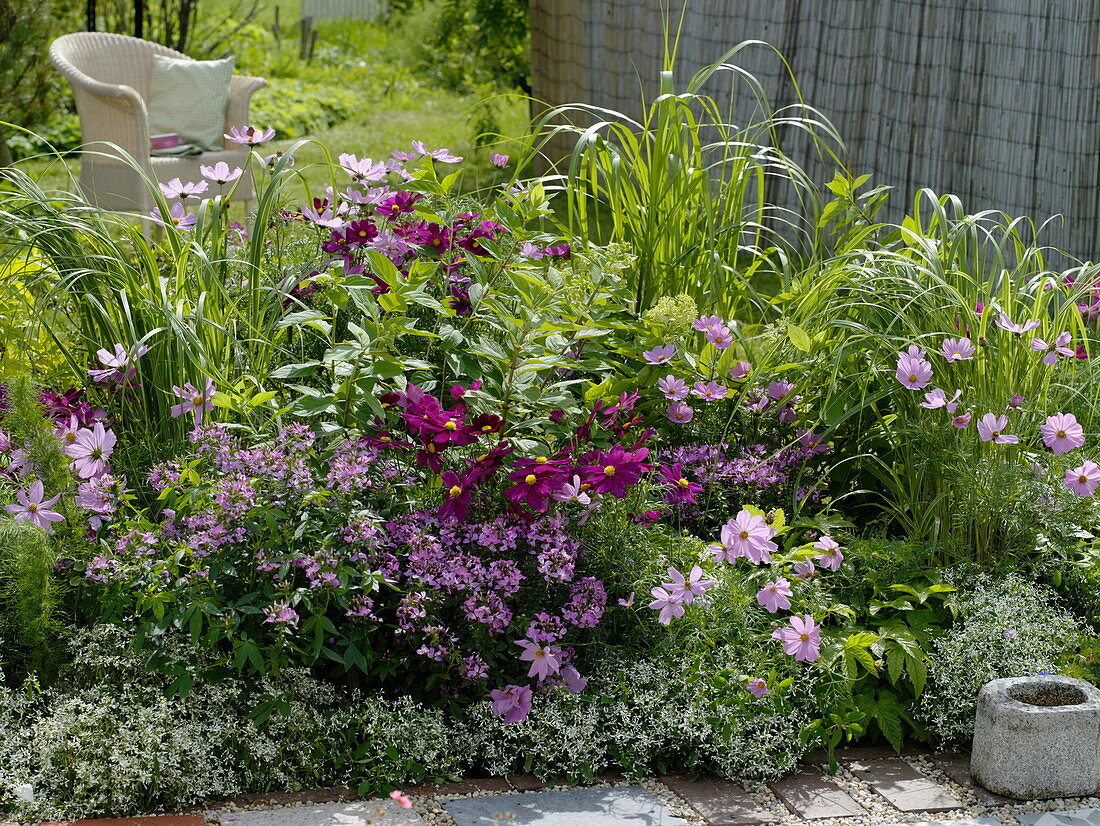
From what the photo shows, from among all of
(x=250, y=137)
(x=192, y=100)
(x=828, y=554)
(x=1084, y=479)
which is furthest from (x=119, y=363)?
(x=192, y=100)

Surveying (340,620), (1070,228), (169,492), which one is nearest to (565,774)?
(340,620)

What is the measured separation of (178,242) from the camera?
2.74m

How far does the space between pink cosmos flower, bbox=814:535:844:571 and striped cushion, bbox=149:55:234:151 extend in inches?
187

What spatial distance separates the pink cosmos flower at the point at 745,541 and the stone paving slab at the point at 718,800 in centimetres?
41

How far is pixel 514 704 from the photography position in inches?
83.5

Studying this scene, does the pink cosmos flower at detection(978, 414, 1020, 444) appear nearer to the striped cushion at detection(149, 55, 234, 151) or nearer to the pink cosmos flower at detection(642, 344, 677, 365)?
the pink cosmos flower at detection(642, 344, 677, 365)

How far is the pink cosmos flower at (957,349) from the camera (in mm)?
2490

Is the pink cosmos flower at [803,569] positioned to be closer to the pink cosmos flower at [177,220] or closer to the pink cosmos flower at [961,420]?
the pink cosmos flower at [961,420]

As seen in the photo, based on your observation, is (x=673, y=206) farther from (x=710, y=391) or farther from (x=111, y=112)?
(x=111, y=112)

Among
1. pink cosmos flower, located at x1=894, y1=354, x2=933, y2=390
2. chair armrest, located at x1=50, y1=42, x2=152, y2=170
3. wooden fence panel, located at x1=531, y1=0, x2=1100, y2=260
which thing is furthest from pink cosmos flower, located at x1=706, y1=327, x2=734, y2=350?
chair armrest, located at x1=50, y1=42, x2=152, y2=170

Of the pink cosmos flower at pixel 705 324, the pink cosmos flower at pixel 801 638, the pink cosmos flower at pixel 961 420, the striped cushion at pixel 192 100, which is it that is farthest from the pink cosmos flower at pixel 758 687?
the striped cushion at pixel 192 100

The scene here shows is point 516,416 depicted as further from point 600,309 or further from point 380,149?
point 380,149

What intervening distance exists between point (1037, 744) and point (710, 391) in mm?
1003

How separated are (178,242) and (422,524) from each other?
1007mm
